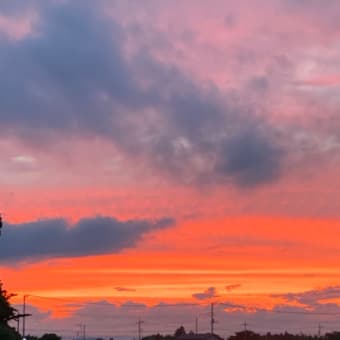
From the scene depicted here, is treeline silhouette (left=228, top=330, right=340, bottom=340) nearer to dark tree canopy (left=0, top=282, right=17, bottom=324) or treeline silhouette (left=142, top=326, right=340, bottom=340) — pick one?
treeline silhouette (left=142, top=326, right=340, bottom=340)

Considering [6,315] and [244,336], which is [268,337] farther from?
[6,315]

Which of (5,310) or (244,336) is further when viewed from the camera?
A: (244,336)

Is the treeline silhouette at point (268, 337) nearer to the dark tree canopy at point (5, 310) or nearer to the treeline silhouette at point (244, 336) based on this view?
the treeline silhouette at point (244, 336)

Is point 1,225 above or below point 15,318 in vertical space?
above

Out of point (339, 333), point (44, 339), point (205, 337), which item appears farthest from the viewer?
point (339, 333)

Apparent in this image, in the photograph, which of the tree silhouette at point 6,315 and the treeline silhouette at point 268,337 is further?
the treeline silhouette at point 268,337

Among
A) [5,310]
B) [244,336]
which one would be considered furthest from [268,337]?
[5,310]

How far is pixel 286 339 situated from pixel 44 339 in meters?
82.0

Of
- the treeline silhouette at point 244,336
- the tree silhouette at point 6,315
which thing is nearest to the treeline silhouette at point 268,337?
the treeline silhouette at point 244,336

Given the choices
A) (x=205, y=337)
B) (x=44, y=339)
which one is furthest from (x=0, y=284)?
(x=205, y=337)

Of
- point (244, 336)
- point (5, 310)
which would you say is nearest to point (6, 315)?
point (5, 310)

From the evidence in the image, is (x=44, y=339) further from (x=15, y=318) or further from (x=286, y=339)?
(x=286, y=339)

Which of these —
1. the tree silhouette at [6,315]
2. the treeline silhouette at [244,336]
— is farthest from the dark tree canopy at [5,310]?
the treeline silhouette at [244,336]

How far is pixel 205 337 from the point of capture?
151875 millimetres
